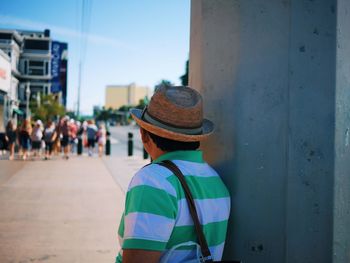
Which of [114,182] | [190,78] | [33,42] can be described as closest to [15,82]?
[33,42]

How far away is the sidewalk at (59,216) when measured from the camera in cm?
470

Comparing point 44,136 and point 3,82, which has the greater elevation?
point 3,82

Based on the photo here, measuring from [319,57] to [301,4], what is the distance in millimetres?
282

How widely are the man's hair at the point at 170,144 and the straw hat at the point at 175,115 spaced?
5cm

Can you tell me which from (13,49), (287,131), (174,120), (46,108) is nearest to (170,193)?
(174,120)

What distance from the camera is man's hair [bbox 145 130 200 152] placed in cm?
185

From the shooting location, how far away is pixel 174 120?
182cm

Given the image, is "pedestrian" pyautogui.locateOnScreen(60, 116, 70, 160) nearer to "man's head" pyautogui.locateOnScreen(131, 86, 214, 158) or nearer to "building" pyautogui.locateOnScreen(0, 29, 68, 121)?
"man's head" pyautogui.locateOnScreen(131, 86, 214, 158)

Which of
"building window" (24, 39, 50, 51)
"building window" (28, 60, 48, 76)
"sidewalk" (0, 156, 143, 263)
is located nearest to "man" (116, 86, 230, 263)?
"sidewalk" (0, 156, 143, 263)

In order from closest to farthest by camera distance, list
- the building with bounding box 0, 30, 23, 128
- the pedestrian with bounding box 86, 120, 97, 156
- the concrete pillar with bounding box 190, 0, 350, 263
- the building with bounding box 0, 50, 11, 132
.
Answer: the concrete pillar with bounding box 190, 0, 350, 263 → the pedestrian with bounding box 86, 120, 97, 156 → the building with bounding box 0, 50, 11, 132 → the building with bounding box 0, 30, 23, 128

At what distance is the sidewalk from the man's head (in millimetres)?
3003

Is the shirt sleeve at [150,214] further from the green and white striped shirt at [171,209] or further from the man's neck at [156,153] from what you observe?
the man's neck at [156,153]

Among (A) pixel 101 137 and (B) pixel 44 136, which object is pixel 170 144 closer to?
(B) pixel 44 136

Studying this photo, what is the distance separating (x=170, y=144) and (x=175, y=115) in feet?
0.44
